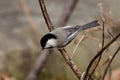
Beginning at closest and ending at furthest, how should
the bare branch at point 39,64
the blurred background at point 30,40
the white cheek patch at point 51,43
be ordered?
1. the white cheek patch at point 51,43
2. the bare branch at point 39,64
3. the blurred background at point 30,40

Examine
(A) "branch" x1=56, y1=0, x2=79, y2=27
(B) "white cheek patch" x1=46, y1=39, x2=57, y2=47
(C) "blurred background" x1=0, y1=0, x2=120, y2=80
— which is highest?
(B) "white cheek patch" x1=46, y1=39, x2=57, y2=47

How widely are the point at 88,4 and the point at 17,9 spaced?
1.82ft

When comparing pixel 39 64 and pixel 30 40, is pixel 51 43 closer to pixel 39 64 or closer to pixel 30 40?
pixel 39 64

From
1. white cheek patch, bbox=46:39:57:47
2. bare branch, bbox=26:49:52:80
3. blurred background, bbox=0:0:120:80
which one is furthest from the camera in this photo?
blurred background, bbox=0:0:120:80

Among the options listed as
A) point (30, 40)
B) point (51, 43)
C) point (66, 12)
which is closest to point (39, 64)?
point (66, 12)

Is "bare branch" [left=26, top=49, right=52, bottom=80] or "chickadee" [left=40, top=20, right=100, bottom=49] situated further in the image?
"bare branch" [left=26, top=49, right=52, bottom=80]

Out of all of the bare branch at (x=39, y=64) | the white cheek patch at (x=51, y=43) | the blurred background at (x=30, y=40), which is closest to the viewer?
the white cheek patch at (x=51, y=43)

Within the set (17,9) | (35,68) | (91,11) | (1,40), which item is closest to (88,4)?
(91,11)

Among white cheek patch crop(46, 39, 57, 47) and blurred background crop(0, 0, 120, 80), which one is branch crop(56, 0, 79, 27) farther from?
white cheek patch crop(46, 39, 57, 47)

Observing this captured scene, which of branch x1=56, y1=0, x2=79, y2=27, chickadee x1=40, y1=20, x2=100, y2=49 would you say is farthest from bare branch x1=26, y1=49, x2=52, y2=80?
chickadee x1=40, y1=20, x2=100, y2=49

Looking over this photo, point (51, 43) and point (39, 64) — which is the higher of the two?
point (51, 43)

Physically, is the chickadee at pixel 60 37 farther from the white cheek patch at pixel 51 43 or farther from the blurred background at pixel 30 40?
the blurred background at pixel 30 40

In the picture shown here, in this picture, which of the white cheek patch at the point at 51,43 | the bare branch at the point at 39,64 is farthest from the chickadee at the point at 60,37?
the bare branch at the point at 39,64

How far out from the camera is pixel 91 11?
3.39m
